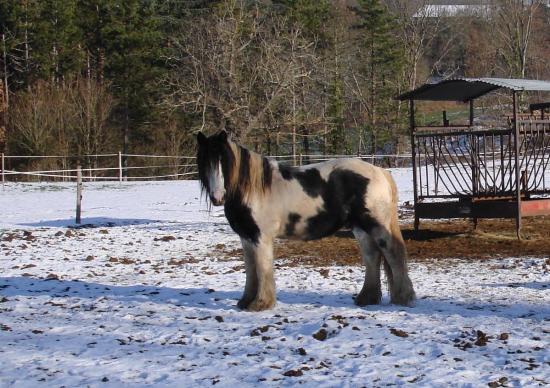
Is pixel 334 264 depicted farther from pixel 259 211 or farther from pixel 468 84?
pixel 468 84

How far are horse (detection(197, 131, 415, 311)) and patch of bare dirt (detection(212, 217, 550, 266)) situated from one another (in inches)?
105

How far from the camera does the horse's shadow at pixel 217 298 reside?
20.4 ft

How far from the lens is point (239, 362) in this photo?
4844 millimetres

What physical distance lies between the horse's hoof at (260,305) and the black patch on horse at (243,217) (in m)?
0.56

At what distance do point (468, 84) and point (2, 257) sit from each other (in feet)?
27.3

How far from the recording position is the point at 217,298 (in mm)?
7129

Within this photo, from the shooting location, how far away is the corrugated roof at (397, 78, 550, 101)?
11.1m

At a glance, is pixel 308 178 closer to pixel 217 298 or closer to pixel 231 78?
pixel 217 298

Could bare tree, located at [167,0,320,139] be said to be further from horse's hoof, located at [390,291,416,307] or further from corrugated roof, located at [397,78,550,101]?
horse's hoof, located at [390,291,416,307]

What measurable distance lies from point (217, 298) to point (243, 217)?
1172 millimetres

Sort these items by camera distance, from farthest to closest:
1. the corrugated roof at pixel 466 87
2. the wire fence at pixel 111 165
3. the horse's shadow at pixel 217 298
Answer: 1. the wire fence at pixel 111 165
2. the corrugated roof at pixel 466 87
3. the horse's shadow at pixel 217 298

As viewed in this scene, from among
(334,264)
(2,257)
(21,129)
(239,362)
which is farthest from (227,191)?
(21,129)

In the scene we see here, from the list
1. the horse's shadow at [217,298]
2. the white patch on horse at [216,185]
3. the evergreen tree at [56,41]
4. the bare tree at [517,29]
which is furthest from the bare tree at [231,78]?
the white patch on horse at [216,185]

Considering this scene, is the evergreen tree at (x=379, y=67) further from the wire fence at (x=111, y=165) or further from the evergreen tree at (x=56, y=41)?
the evergreen tree at (x=56, y=41)
